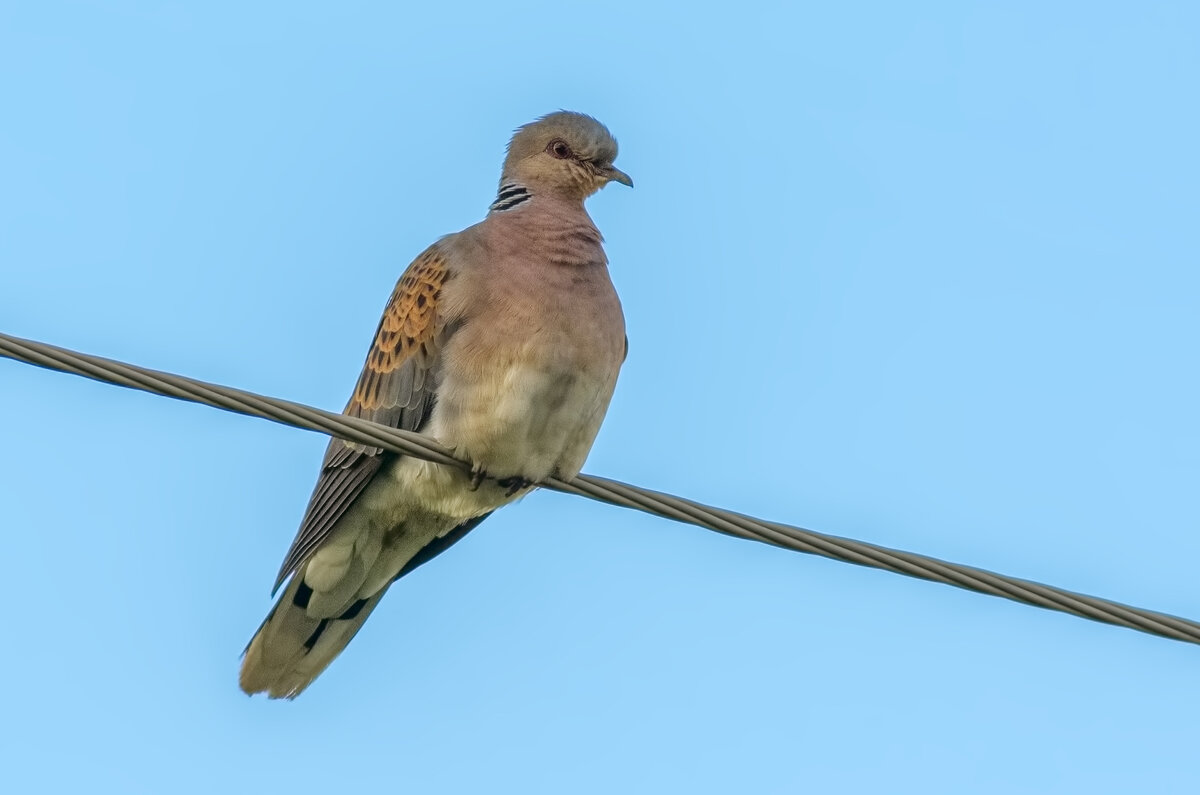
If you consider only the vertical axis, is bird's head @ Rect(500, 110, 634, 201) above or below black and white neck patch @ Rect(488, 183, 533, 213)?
above

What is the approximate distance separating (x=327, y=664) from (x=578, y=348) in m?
1.52

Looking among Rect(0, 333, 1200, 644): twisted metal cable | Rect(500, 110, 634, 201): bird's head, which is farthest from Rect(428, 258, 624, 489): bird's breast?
Rect(0, 333, 1200, 644): twisted metal cable

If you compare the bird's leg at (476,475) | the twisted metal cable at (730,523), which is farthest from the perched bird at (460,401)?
the twisted metal cable at (730,523)

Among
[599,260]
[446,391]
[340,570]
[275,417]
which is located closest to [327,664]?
[340,570]

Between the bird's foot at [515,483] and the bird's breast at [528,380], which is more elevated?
the bird's breast at [528,380]

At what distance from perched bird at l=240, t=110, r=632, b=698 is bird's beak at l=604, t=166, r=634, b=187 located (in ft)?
0.37

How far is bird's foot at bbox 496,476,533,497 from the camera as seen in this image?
16.9 feet


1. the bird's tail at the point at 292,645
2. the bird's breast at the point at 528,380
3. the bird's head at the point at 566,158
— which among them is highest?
the bird's head at the point at 566,158

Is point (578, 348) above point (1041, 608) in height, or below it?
above

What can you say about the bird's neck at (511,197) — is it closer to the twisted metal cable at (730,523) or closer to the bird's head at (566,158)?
the bird's head at (566,158)

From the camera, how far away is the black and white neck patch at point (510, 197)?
5.91 meters

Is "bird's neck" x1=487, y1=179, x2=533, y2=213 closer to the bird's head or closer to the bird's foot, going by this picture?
the bird's head

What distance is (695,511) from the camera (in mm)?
3758

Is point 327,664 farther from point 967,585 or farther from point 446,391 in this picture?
point 967,585
